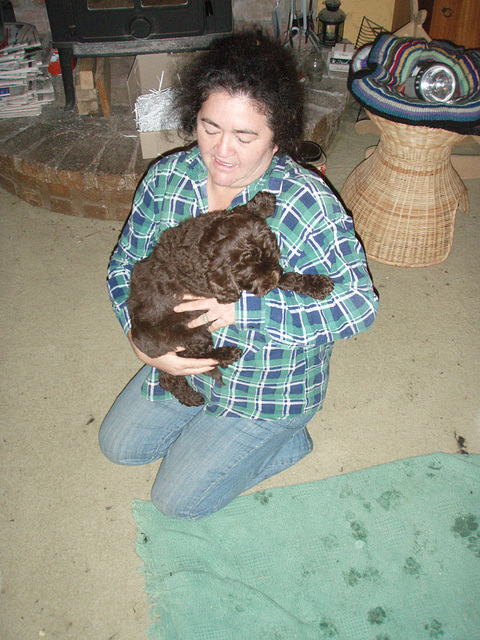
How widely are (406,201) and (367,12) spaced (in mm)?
2692

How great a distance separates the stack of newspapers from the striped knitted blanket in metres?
2.55

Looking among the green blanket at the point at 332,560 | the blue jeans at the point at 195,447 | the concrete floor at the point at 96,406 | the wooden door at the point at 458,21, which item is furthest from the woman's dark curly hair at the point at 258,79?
the wooden door at the point at 458,21

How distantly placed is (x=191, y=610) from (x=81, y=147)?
307 cm

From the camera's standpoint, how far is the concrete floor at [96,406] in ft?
6.03

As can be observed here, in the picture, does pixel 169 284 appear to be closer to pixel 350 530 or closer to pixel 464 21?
pixel 350 530

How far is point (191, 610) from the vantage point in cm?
175

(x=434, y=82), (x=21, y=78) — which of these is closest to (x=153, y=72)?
(x=21, y=78)

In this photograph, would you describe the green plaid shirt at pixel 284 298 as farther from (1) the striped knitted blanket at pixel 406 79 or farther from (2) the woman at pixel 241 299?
(1) the striped knitted blanket at pixel 406 79

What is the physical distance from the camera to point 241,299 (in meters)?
1.55

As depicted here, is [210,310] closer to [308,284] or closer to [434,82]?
[308,284]

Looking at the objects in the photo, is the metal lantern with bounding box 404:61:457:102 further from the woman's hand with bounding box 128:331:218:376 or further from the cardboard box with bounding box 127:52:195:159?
the woman's hand with bounding box 128:331:218:376

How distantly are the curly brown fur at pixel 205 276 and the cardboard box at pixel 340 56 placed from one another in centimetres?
331

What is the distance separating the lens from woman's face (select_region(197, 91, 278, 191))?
1436 mm

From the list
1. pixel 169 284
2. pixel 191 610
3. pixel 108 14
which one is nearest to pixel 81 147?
pixel 108 14
